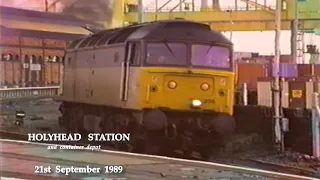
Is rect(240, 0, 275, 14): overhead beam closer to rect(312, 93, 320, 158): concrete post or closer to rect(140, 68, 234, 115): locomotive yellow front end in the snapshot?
rect(140, 68, 234, 115): locomotive yellow front end

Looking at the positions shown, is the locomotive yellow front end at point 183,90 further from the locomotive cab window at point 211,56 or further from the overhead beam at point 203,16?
the overhead beam at point 203,16

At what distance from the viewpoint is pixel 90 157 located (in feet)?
23.7

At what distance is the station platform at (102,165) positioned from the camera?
275 inches

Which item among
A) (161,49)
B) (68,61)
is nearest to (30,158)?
(68,61)

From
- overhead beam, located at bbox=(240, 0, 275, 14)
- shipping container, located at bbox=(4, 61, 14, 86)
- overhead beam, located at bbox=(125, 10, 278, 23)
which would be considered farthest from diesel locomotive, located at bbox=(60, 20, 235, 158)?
shipping container, located at bbox=(4, 61, 14, 86)

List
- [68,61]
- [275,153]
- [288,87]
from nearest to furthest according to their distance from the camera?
1. [68,61]
2. [275,153]
3. [288,87]

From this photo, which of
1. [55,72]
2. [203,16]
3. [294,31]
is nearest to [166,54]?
[203,16]

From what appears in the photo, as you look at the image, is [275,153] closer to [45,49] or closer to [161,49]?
[161,49]

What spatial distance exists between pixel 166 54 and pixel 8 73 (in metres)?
2.48

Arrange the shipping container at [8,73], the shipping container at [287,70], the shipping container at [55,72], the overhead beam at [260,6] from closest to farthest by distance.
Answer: the shipping container at [8,73], the overhead beam at [260,6], the shipping container at [55,72], the shipping container at [287,70]

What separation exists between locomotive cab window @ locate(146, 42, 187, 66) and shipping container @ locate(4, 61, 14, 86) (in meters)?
2.24

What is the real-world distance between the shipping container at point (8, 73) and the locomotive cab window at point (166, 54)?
2240 millimetres

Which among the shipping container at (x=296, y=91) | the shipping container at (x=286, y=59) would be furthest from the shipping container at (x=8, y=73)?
the shipping container at (x=296, y=91)

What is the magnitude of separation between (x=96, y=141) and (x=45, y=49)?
1.56 m
